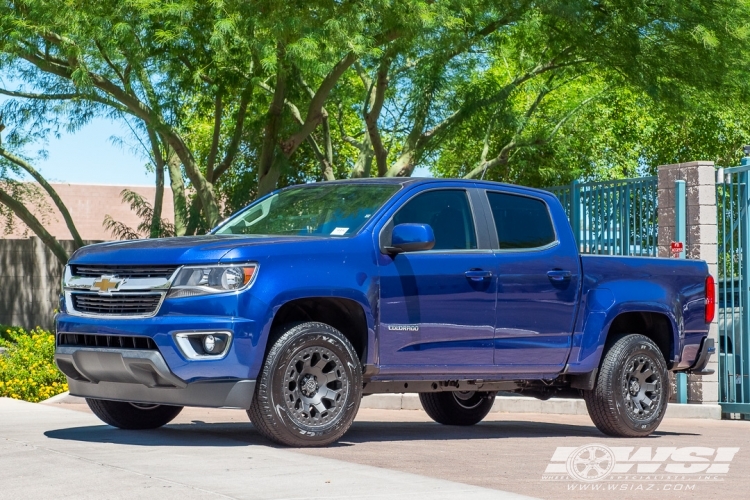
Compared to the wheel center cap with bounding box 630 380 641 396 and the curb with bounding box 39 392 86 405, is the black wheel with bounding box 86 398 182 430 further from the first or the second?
the wheel center cap with bounding box 630 380 641 396

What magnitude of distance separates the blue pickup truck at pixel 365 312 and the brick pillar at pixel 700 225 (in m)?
2.94

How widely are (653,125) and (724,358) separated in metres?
18.3

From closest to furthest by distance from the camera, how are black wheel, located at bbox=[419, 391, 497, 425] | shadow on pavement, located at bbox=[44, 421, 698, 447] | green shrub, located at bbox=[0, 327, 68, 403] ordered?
shadow on pavement, located at bbox=[44, 421, 698, 447] < black wheel, located at bbox=[419, 391, 497, 425] < green shrub, located at bbox=[0, 327, 68, 403]

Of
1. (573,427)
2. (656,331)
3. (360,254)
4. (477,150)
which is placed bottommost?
(573,427)

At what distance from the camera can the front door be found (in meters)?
9.11

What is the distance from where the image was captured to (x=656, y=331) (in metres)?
11.3

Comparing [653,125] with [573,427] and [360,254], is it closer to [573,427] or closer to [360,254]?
[573,427]

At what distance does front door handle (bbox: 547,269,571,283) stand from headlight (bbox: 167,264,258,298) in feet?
9.03

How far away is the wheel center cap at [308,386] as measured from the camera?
28.6ft

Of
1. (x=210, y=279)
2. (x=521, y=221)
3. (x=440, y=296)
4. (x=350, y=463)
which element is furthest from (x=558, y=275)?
(x=210, y=279)

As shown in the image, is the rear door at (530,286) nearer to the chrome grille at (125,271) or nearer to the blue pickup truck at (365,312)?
the blue pickup truck at (365,312)

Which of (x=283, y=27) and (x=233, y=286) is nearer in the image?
(x=233, y=286)

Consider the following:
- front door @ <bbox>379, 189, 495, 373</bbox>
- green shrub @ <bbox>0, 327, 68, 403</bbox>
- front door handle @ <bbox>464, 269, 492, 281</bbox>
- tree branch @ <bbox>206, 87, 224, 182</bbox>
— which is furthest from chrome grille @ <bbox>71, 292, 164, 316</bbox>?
tree branch @ <bbox>206, 87, 224, 182</bbox>

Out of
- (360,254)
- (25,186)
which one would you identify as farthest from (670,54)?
(25,186)
